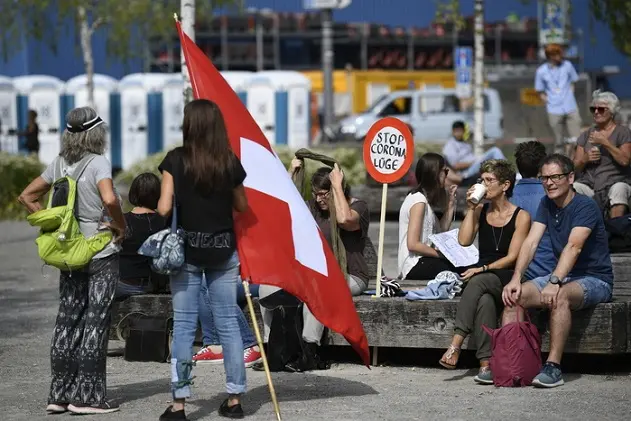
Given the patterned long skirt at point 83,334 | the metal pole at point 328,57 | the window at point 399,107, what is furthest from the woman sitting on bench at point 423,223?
the window at point 399,107

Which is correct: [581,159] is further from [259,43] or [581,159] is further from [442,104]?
[259,43]

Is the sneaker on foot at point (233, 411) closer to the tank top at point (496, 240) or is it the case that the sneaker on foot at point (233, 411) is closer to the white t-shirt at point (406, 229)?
the tank top at point (496, 240)

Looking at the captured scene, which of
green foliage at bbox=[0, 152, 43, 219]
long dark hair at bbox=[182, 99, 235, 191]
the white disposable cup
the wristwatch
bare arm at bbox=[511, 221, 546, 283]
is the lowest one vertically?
green foliage at bbox=[0, 152, 43, 219]

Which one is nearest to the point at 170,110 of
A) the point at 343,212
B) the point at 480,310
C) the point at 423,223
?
the point at 423,223

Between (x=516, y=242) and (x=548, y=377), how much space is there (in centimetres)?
96

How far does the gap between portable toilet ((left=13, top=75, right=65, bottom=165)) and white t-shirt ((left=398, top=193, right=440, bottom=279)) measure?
26114 mm

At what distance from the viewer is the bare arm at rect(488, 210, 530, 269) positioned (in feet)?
30.1

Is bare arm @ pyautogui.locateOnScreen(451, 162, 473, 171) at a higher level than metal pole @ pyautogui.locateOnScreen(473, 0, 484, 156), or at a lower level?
lower

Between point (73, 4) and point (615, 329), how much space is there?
805 inches

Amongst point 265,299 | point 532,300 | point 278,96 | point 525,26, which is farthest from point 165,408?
point 525,26

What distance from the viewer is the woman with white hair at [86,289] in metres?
7.94

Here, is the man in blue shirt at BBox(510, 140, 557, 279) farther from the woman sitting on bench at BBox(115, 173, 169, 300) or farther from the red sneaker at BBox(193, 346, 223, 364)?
the woman sitting on bench at BBox(115, 173, 169, 300)

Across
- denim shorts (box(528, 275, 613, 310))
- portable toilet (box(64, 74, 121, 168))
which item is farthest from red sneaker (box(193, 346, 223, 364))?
portable toilet (box(64, 74, 121, 168))

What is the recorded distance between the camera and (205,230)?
Answer: 7594 millimetres
